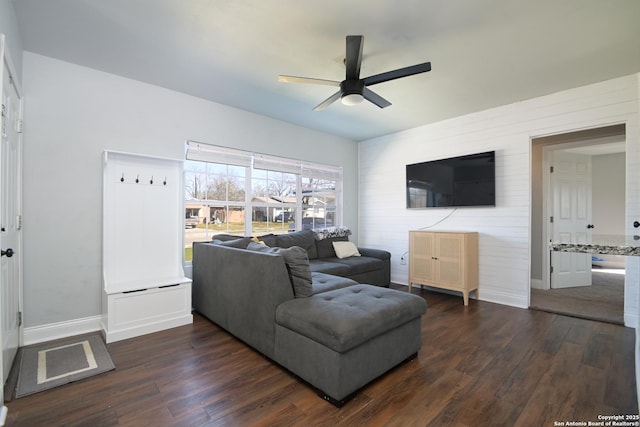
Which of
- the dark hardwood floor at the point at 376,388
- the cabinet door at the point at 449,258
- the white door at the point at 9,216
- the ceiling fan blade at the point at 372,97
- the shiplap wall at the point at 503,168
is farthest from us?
the cabinet door at the point at 449,258

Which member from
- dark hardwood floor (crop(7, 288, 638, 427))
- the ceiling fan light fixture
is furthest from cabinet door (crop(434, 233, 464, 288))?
the ceiling fan light fixture

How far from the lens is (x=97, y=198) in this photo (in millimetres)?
2924

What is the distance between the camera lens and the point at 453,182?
4250 millimetres

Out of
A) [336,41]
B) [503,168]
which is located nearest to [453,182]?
[503,168]

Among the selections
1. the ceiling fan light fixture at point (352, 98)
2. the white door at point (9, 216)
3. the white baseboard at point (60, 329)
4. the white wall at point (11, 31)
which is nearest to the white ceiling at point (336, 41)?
the white wall at point (11, 31)

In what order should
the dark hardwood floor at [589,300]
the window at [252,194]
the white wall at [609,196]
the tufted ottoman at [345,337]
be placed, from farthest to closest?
the white wall at [609,196], the window at [252,194], the dark hardwood floor at [589,300], the tufted ottoman at [345,337]

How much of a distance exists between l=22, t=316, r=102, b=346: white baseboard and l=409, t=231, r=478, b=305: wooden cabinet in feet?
12.5

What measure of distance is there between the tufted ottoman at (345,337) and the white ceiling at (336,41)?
2.05 metres

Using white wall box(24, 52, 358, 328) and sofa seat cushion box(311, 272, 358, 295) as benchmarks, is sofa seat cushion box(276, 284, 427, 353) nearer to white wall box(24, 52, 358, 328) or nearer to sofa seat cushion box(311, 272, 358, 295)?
sofa seat cushion box(311, 272, 358, 295)

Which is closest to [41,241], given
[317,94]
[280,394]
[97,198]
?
[97,198]

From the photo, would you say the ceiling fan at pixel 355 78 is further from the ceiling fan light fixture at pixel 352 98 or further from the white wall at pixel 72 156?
the white wall at pixel 72 156

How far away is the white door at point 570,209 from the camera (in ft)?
14.9

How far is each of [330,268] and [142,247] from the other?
84.2 inches

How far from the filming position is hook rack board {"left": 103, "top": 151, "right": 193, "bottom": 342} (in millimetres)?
2695
